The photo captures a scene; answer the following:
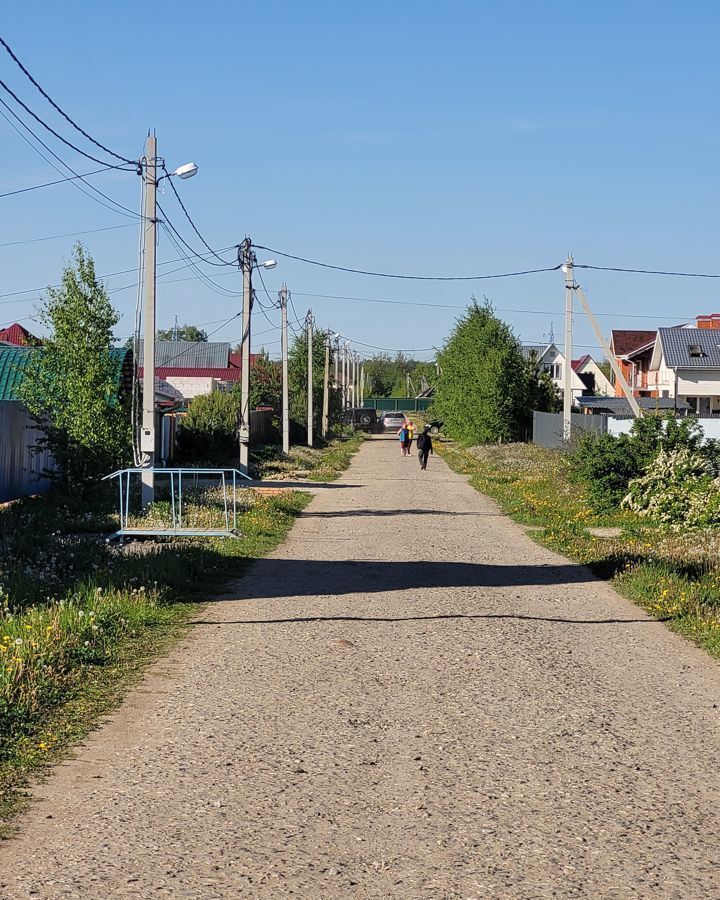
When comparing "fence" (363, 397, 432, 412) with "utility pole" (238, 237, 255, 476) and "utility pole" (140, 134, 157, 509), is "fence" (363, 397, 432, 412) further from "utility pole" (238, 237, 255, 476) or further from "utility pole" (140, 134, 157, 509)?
"utility pole" (140, 134, 157, 509)

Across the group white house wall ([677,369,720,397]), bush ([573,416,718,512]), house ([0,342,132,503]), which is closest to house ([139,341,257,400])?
white house wall ([677,369,720,397])

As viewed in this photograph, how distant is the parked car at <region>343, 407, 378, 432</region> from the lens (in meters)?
97.3

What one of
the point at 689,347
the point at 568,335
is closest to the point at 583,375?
the point at 689,347

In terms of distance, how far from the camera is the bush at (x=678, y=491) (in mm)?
19547

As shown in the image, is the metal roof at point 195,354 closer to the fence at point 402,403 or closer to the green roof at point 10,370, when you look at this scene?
the fence at point 402,403

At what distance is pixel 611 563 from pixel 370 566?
306 centimetres

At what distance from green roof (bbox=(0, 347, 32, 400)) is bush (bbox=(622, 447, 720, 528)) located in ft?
54.6

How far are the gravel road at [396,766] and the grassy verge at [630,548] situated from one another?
61cm

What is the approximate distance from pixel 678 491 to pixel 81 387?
11.3 m

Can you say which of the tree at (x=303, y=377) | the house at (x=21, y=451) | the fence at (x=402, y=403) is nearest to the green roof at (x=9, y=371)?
the house at (x=21, y=451)

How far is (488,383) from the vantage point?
5450 cm

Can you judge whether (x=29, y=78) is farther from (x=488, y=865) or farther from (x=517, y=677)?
(x=488, y=865)

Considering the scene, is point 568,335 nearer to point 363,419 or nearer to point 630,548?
point 630,548

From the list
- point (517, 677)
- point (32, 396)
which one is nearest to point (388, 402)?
point (32, 396)
